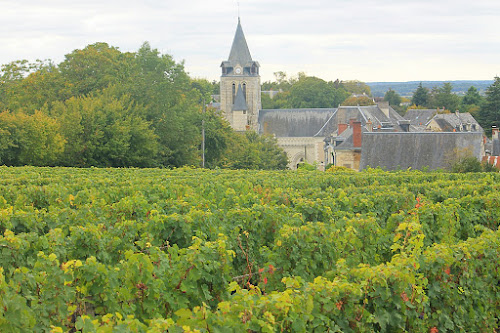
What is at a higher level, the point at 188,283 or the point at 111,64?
the point at 111,64

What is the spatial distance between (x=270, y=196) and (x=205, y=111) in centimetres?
3797

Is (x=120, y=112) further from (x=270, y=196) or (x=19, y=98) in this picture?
(x=270, y=196)

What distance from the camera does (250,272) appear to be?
384 inches

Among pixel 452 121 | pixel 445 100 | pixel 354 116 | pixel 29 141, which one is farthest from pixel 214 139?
A: pixel 445 100

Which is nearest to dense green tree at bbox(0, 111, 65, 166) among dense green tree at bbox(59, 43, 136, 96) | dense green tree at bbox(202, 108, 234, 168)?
dense green tree at bbox(59, 43, 136, 96)

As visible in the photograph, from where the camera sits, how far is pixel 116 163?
4062 centimetres

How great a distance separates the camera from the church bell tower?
89188 mm

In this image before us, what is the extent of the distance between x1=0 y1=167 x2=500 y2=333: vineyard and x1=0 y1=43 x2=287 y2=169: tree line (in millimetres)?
25281

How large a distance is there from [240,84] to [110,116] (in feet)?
165

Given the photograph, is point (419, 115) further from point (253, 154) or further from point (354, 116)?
point (253, 154)

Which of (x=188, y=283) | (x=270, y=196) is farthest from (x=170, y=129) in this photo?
(x=188, y=283)

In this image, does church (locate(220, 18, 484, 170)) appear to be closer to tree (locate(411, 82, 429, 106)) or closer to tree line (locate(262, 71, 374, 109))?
tree line (locate(262, 71, 374, 109))

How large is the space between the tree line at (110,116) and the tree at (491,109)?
155 ft

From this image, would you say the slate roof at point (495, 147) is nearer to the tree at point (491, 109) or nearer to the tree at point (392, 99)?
the tree at point (491, 109)
